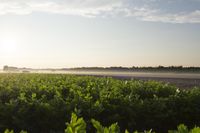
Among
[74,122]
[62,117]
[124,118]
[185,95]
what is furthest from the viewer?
[185,95]

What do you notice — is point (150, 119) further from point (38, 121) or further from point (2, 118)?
point (2, 118)

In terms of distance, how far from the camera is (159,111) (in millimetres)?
9867

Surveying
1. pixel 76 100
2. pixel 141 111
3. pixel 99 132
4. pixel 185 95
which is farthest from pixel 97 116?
pixel 99 132

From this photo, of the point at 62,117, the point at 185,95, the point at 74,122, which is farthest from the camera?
the point at 185,95

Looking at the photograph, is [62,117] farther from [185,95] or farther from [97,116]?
[185,95]

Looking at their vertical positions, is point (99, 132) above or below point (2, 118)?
above

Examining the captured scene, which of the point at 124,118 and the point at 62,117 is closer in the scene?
the point at 62,117

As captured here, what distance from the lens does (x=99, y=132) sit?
3.44 meters

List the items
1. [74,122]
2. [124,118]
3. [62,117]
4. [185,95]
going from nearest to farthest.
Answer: [74,122] → [62,117] → [124,118] → [185,95]

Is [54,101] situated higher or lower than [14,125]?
higher

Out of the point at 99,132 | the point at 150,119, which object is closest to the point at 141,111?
the point at 150,119

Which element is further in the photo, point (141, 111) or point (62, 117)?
point (141, 111)

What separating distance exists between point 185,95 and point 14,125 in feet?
17.0

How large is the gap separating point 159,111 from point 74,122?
683cm
